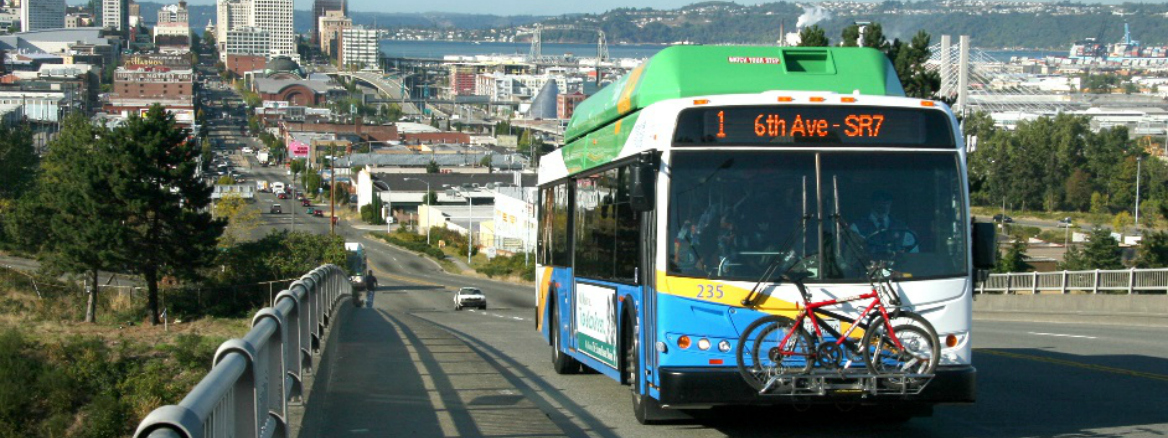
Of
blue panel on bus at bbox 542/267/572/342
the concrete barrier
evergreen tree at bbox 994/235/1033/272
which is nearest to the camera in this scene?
blue panel on bus at bbox 542/267/572/342

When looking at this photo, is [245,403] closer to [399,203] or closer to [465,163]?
[399,203]

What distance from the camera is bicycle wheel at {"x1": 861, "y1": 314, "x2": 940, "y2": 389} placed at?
9781 mm

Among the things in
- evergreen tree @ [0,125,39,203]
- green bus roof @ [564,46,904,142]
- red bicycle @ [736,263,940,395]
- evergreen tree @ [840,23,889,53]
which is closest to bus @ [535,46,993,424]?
red bicycle @ [736,263,940,395]

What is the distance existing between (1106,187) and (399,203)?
6313cm

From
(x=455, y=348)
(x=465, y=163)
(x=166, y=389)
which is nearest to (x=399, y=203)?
(x=465, y=163)

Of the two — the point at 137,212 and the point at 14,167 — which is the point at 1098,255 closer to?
the point at 137,212

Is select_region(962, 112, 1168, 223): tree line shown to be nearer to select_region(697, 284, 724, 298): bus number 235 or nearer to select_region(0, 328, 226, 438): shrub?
select_region(0, 328, 226, 438): shrub

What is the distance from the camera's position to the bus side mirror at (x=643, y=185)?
33.0ft

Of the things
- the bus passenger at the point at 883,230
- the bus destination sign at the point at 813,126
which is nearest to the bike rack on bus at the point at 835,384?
the bus passenger at the point at 883,230

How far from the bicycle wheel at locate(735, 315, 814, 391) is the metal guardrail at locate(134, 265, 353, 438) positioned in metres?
3.23

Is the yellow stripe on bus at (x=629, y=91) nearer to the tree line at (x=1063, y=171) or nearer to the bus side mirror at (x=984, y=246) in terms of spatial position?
the bus side mirror at (x=984, y=246)

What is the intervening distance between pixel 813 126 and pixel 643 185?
55.3 inches

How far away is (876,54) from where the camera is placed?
38.2ft

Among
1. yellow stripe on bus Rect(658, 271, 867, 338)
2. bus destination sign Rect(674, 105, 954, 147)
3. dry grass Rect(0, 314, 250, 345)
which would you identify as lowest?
dry grass Rect(0, 314, 250, 345)
